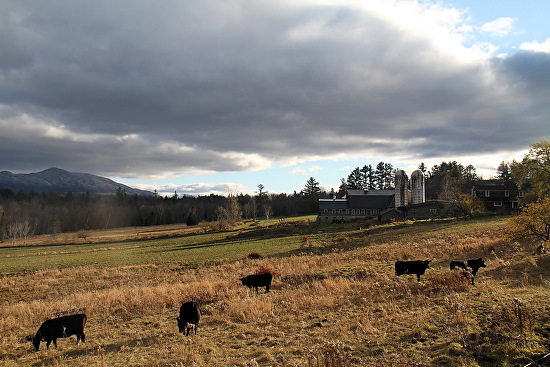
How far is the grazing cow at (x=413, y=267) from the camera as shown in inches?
624

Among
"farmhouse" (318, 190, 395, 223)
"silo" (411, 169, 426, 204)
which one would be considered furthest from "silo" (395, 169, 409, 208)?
"farmhouse" (318, 190, 395, 223)

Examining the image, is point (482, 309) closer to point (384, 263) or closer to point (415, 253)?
point (384, 263)

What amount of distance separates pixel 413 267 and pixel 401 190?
3200 inches

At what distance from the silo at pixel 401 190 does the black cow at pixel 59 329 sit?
90.2 metres

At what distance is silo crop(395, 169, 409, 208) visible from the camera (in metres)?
91.9

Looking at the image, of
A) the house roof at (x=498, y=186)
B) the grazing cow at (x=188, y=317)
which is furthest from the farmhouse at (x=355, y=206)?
the grazing cow at (x=188, y=317)

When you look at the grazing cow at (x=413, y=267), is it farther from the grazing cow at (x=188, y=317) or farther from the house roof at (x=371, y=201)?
the house roof at (x=371, y=201)

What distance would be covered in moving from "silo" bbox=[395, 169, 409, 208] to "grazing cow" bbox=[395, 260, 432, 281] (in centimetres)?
7979

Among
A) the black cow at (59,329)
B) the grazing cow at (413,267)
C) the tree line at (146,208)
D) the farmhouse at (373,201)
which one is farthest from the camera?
the tree line at (146,208)

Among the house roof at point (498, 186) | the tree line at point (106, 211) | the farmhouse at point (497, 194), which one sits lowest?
the tree line at point (106, 211)

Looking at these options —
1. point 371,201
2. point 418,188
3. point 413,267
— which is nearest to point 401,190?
point 418,188

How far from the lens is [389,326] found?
9.34m

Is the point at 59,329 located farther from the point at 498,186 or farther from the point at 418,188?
Answer: the point at 418,188

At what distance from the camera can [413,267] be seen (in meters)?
16.2
